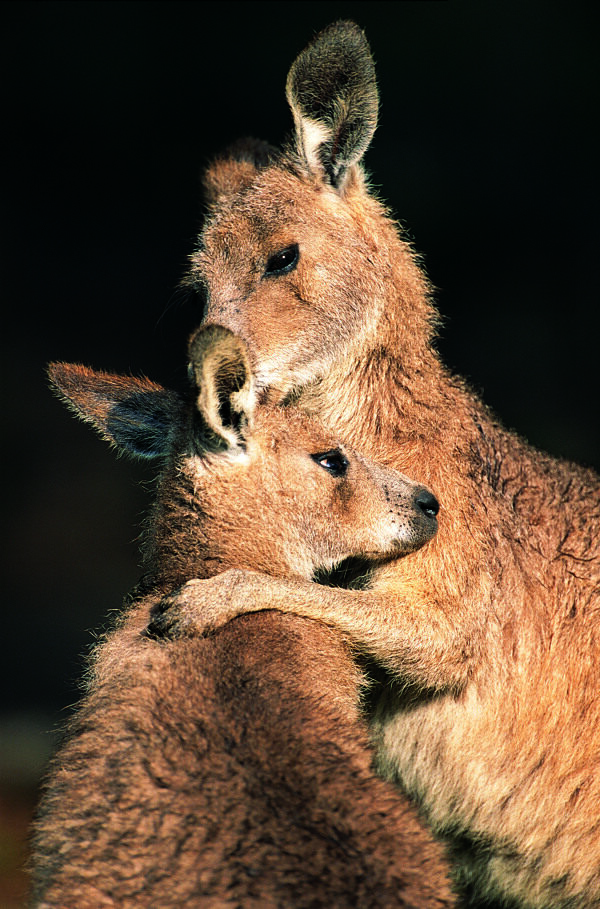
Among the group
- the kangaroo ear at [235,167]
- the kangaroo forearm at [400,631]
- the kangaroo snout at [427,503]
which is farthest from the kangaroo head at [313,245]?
the kangaroo forearm at [400,631]

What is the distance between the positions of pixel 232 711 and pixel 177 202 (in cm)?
838

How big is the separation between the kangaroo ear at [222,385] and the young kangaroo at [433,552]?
0.34 metres

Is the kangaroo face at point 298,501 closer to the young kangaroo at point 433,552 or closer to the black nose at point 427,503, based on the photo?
the black nose at point 427,503

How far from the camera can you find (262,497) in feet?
16.5

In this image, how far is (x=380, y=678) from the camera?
5.54 m

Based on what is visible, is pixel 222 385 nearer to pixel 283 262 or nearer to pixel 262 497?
pixel 262 497

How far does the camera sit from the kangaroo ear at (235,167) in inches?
256

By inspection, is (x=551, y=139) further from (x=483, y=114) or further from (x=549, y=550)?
(x=549, y=550)

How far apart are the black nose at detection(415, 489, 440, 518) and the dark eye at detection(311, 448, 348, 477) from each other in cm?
38

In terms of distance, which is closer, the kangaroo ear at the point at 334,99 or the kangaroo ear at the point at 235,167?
the kangaroo ear at the point at 334,99

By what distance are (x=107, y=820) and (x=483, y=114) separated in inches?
342

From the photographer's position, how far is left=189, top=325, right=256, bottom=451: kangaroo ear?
14.3ft

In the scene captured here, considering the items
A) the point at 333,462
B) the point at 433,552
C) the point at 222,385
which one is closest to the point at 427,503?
the point at 433,552

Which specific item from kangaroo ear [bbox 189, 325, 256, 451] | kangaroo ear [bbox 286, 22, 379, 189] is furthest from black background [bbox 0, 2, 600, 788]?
kangaroo ear [bbox 189, 325, 256, 451]
